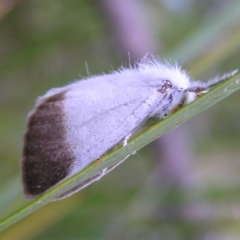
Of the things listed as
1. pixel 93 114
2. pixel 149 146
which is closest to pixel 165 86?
pixel 93 114

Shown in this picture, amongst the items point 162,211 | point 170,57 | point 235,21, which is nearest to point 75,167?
point 170,57

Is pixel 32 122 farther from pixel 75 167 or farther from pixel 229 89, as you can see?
pixel 229 89

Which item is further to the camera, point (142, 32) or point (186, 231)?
point (186, 231)

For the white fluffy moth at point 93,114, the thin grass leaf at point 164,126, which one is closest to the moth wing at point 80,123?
the white fluffy moth at point 93,114

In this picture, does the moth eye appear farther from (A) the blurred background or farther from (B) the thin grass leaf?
(A) the blurred background

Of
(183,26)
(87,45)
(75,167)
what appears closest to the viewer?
(75,167)

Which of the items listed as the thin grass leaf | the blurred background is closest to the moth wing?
the thin grass leaf

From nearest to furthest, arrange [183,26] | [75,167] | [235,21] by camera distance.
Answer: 1. [75,167]
2. [235,21]
3. [183,26]
